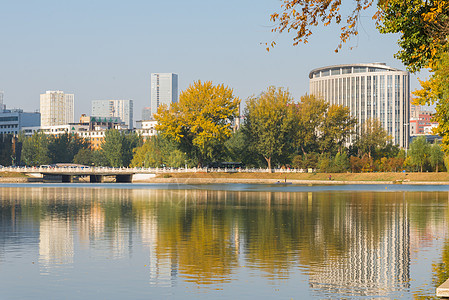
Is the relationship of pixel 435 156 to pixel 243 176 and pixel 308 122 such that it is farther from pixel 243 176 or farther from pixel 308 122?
pixel 243 176

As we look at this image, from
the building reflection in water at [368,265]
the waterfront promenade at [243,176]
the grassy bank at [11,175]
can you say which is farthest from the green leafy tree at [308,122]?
the building reflection in water at [368,265]

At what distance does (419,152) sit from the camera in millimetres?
119000

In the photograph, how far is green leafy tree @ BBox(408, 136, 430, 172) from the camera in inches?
4675

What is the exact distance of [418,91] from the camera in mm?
53625

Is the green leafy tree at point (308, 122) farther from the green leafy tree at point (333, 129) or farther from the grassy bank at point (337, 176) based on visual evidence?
the grassy bank at point (337, 176)

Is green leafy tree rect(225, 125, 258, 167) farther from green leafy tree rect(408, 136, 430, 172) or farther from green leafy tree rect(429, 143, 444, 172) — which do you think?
green leafy tree rect(429, 143, 444, 172)

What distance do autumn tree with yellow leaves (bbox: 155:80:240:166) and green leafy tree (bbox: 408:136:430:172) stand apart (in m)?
35.8

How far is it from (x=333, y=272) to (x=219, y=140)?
110184 millimetres

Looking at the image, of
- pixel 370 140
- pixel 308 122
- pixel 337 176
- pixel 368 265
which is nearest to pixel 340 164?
pixel 337 176

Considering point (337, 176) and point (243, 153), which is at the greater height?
point (243, 153)

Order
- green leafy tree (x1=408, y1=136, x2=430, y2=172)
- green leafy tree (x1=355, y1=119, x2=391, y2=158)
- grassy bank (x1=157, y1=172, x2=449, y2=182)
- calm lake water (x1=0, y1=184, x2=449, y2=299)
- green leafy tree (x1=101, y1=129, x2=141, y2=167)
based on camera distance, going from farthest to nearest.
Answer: green leafy tree (x1=101, y1=129, x2=141, y2=167) < green leafy tree (x1=355, y1=119, x2=391, y2=158) < green leafy tree (x1=408, y1=136, x2=430, y2=172) < grassy bank (x1=157, y1=172, x2=449, y2=182) < calm lake water (x1=0, y1=184, x2=449, y2=299)

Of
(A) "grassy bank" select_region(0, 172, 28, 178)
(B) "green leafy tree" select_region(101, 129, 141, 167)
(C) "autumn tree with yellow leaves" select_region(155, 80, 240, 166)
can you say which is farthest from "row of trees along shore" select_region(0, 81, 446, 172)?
(B) "green leafy tree" select_region(101, 129, 141, 167)

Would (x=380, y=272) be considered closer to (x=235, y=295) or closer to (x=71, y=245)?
(x=235, y=295)

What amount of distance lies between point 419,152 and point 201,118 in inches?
1680
